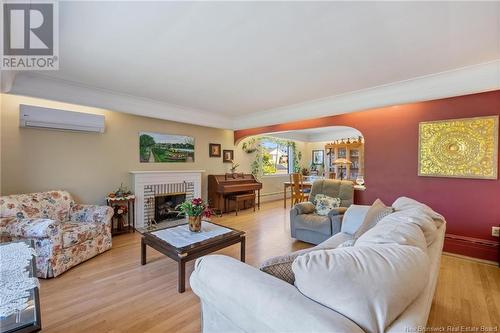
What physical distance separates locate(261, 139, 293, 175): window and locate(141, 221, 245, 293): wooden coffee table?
15.2ft

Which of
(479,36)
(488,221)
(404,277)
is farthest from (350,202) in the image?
(404,277)

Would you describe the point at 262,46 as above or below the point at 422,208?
above

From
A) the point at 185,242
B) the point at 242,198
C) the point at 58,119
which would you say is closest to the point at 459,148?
the point at 185,242

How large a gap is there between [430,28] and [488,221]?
258 centimetres

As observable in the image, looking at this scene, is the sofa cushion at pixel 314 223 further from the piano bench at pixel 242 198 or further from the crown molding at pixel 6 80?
the crown molding at pixel 6 80

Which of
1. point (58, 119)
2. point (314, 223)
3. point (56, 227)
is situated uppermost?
point (58, 119)

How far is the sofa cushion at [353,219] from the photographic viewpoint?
8.13 feet

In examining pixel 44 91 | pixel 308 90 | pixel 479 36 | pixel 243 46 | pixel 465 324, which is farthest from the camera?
pixel 308 90

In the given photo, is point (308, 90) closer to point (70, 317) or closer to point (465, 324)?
point (465, 324)

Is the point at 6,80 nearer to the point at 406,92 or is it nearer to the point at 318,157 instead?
the point at 406,92

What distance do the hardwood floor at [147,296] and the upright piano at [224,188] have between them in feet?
7.57

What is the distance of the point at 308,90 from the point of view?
342 cm

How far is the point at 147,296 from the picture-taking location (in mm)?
2107

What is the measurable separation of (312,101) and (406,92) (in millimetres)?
1408
